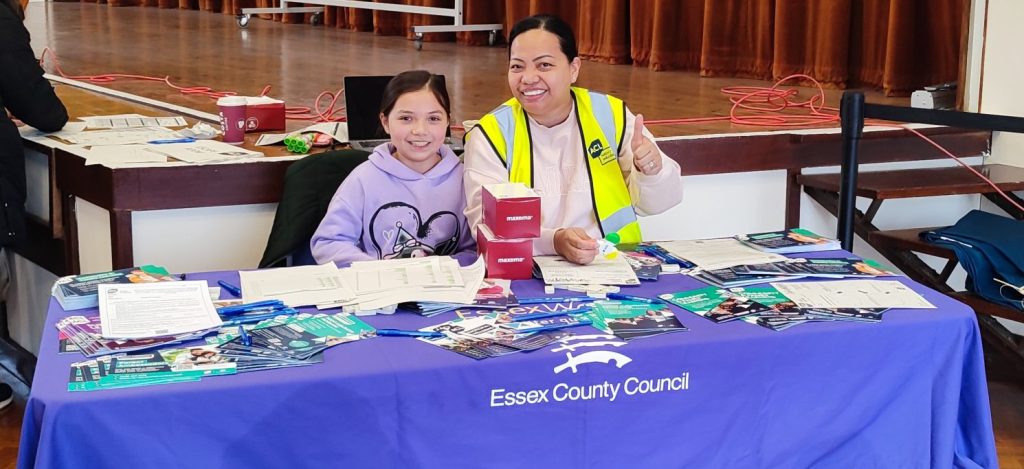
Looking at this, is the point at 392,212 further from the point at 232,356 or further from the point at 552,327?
the point at 232,356

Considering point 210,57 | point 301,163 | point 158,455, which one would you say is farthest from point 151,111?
point 158,455

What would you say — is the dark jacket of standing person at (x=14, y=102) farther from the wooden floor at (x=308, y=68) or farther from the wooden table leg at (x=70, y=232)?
the wooden floor at (x=308, y=68)

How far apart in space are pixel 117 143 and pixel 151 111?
0.82 meters

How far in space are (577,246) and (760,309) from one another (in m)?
0.38

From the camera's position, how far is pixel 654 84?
5098 mm

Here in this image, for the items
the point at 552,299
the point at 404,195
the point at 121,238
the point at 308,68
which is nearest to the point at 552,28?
the point at 404,195

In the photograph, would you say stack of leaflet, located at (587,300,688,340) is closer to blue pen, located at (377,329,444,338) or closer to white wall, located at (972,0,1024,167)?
blue pen, located at (377,329,444,338)

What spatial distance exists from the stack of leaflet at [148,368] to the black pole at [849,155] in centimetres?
174

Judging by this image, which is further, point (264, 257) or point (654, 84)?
point (654, 84)

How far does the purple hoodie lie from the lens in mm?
2561

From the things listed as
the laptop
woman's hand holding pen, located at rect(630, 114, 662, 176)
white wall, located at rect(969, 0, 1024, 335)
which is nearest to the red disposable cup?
the laptop

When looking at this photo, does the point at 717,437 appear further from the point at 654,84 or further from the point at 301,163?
the point at 654,84

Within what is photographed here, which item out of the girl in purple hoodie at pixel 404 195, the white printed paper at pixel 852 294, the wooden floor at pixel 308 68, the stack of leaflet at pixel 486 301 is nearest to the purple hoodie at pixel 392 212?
the girl in purple hoodie at pixel 404 195

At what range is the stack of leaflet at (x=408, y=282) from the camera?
201 centimetres
